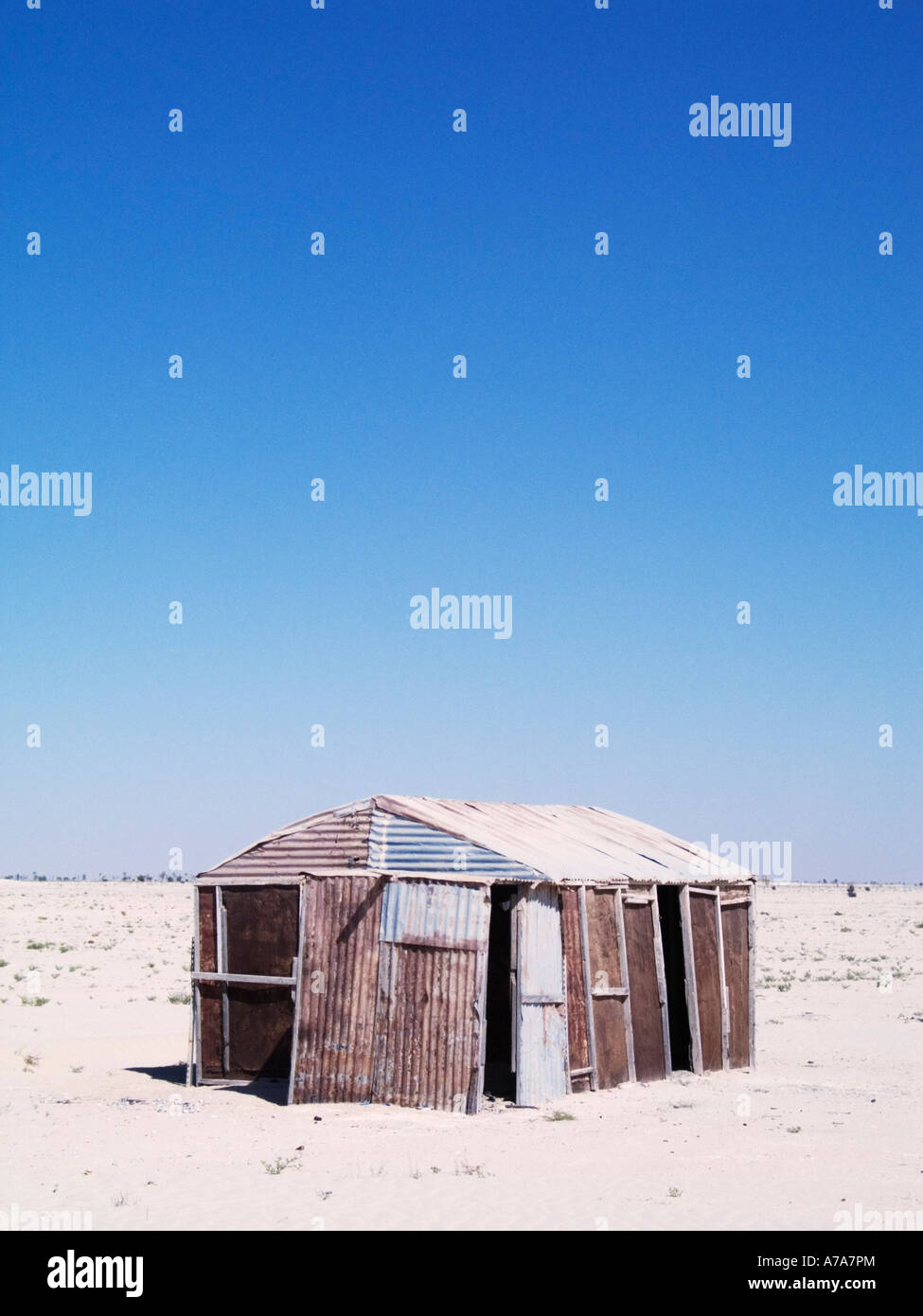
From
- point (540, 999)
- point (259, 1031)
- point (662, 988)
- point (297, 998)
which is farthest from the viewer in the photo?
point (662, 988)

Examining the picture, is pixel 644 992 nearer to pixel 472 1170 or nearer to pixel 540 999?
pixel 540 999

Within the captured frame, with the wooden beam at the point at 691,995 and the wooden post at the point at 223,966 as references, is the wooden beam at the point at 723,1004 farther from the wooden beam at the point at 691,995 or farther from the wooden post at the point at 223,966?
the wooden post at the point at 223,966

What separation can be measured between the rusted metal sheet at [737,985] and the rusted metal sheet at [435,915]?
6359 millimetres

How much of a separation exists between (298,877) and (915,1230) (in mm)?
9205

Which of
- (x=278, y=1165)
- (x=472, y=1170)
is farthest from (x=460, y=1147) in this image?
(x=278, y=1165)

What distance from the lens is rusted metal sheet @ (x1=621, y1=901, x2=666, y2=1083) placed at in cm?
1827

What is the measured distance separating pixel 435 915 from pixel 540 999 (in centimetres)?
166

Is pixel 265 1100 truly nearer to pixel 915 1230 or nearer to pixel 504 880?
pixel 504 880

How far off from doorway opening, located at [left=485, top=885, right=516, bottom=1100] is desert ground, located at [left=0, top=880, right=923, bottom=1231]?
86.3 inches

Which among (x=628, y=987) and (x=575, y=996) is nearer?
(x=575, y=996)

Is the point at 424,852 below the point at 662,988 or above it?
above

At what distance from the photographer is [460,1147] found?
13531 millimetres

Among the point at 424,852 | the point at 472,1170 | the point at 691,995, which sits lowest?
the point at 472,1170
